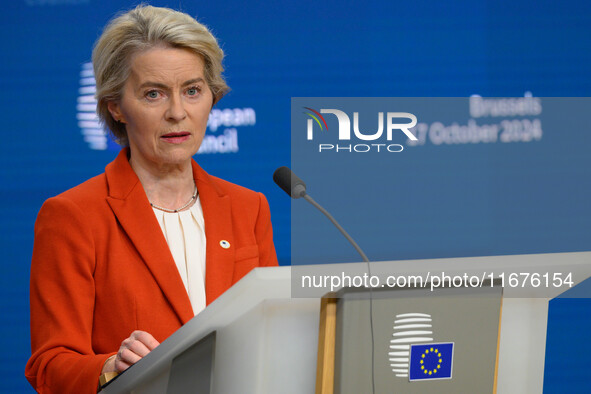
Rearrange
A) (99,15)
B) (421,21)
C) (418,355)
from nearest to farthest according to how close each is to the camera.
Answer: (418,355) → (99,15) → (421,21)

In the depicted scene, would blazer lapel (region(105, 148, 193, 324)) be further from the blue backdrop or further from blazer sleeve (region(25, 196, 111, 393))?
the blue backdrop

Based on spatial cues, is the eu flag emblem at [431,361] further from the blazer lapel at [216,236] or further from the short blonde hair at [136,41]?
Result: the short blonde hair at [136,41]

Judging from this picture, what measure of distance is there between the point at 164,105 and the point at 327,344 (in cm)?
86

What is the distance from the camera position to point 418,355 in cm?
104

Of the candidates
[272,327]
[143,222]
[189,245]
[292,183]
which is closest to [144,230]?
[143,222]

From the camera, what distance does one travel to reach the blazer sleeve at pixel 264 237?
6.07ft

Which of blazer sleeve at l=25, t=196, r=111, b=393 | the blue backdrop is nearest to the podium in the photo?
blazer sleeve at l=25, t=196, r=111, b=393

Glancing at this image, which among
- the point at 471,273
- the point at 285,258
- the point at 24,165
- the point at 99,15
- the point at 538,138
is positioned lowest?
the point at 471,273

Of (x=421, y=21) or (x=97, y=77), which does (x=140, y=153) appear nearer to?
(x=97, y=77)

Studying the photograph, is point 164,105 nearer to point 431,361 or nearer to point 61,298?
point 61,298

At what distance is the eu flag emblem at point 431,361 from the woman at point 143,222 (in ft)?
1.94

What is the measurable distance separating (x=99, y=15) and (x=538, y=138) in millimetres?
1816

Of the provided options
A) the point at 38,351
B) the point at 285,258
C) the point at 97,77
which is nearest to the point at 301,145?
the point at 97,77

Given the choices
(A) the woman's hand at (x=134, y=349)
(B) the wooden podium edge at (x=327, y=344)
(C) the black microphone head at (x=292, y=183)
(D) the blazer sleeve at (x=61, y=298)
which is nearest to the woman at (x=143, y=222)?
(D) the blazer sleeve at (x=61, y=298)
